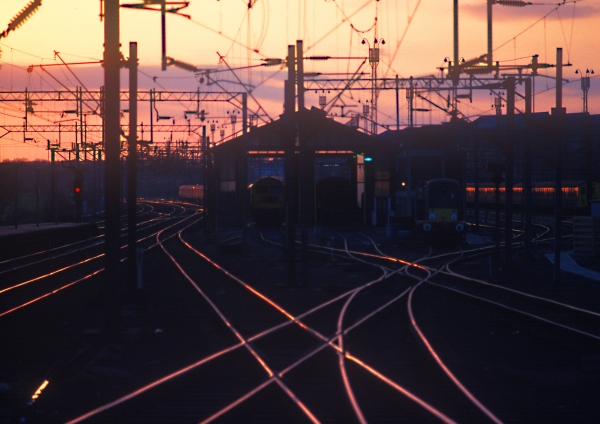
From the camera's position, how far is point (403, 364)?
10.1m

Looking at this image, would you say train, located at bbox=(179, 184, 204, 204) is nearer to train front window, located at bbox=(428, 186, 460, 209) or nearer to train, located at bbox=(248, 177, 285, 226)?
train, located at bbox=(248, 177, 285, 226)

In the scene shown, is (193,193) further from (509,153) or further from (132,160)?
(132,160)

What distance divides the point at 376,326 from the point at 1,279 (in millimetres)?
13470

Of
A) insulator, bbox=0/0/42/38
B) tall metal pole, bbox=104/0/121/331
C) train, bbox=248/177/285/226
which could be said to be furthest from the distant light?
train, bbox=248/177/285/226

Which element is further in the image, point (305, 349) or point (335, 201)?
point (335, 201)

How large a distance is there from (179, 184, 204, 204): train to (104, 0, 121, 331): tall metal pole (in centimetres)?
11131

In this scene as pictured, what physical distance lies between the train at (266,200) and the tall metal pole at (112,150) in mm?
44597

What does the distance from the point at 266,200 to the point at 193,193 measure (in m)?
77.9

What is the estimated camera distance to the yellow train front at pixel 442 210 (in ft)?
117

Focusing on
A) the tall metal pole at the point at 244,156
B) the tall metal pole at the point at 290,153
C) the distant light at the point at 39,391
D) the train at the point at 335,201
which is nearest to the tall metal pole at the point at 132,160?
the tall metal pole at the point at 290,153

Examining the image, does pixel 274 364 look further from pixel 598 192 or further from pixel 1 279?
pixel 598 192

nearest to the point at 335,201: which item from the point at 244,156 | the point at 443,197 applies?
the point at 443,197

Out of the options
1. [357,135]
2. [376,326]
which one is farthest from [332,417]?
[357,135]

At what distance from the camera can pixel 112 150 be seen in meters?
11.8
